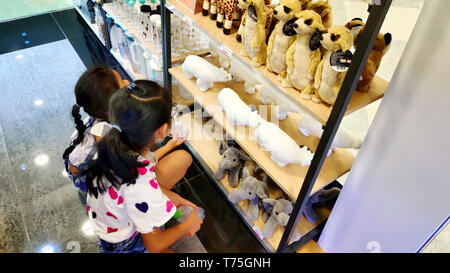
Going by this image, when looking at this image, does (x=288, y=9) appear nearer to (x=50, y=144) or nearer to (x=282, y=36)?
(x=282, y=36)

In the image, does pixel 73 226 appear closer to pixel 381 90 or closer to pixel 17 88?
pixel 17 88

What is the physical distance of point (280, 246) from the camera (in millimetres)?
1816

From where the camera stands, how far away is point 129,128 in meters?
1.23

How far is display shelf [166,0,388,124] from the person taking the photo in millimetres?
1320

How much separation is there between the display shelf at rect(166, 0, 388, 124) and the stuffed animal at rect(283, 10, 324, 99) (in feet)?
0.16

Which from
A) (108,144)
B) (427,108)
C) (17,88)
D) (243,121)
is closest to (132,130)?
(108,144)

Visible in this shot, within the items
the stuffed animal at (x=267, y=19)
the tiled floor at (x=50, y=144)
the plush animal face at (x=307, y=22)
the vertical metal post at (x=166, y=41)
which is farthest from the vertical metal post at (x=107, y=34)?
the plush animal face at (x=307, y=22)

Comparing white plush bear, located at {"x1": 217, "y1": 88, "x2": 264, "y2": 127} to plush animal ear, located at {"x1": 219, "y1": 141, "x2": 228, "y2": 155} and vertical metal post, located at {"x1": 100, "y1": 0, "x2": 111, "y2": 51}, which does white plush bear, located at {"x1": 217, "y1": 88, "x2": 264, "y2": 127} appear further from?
vertical metal post, located at {"x1": 100, "y1": 0, "x2": 111, "y2": 51}

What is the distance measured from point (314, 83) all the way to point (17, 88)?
8.78ft

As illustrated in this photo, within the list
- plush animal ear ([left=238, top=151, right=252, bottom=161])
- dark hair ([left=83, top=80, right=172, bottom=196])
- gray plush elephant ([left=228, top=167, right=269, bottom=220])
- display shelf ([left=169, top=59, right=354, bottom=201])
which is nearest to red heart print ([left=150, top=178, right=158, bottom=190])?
dark hair ([left=83, top=80, right=172, bottom=196])

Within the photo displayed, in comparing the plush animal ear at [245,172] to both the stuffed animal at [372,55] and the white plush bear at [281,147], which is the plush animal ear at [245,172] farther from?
the stuffed animal at [372,55]

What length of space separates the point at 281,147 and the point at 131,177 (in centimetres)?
70

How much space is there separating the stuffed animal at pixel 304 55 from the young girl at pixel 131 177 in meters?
0.50

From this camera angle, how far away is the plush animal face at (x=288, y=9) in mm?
1284
